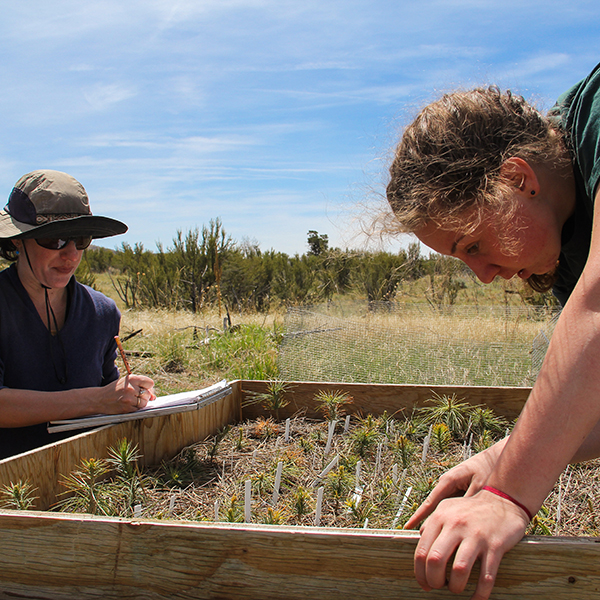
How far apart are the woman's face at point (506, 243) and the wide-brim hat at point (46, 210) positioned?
3.84 ft

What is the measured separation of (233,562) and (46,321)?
1.43m

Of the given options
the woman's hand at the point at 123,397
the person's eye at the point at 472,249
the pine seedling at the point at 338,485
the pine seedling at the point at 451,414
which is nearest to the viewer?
the person's eye at the point at 472,249

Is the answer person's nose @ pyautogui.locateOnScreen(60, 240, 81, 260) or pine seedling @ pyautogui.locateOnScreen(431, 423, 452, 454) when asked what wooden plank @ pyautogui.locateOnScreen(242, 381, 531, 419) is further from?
person's nose @ pyautogui.locateOnScreen(60, 240, 81, 260)

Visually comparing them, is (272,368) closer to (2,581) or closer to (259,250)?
(2,581)

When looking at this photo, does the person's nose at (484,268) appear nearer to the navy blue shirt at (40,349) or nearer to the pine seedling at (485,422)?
the pine seedling at (485,422)

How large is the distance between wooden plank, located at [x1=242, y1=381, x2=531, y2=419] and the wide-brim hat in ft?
3.54

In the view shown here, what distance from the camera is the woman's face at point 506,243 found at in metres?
1.27

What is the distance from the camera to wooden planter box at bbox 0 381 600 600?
90cm

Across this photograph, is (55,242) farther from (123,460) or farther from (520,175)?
(520,175)

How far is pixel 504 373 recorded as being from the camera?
4371mm

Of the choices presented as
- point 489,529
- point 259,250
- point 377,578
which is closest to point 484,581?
point 489,529

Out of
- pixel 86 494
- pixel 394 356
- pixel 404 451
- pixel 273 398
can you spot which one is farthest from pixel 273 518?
pixel 394 356


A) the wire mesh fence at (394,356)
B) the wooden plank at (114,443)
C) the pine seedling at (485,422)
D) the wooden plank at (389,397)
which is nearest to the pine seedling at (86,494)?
the wooden plank at (114,443)

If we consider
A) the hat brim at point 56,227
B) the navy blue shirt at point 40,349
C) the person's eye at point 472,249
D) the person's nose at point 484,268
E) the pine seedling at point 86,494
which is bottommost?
the pine seedling at point 86,494
